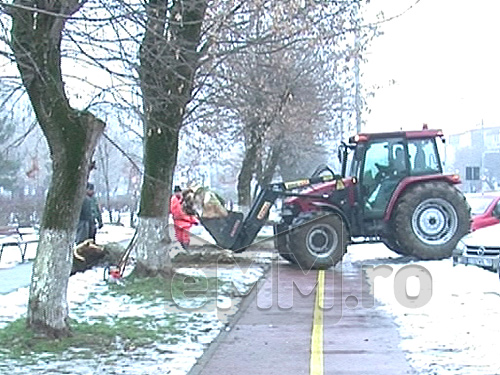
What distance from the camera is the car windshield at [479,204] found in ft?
75.6

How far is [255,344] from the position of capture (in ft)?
33.6

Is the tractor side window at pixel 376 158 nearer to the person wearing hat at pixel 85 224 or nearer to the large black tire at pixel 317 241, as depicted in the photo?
the large black tire at pixel 317 241

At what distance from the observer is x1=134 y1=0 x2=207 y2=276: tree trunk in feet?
34.2

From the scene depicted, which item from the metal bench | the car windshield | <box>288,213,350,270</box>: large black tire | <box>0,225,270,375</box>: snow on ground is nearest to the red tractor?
<box>288,213,350,270</box>: large black tire

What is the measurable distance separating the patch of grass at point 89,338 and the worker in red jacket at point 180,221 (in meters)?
8.05

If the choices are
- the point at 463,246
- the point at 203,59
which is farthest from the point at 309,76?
the point at 203,59

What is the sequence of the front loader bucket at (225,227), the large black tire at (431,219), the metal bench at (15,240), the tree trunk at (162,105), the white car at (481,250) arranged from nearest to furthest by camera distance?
the tree trunk at (162,105)
the white car at (481,250)
the front loader bucket at (225,227)
the large black tire at (431,219)
the metal bench at (15,240)

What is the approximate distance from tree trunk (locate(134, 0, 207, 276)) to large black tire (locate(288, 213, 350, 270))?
4.39 m

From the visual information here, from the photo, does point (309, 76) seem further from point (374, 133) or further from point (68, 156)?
point (68, 156)

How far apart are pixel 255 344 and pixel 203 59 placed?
4886 millimetres

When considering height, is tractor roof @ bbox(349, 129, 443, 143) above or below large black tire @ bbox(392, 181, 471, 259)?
above

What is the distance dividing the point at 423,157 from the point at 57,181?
1199 centimetres

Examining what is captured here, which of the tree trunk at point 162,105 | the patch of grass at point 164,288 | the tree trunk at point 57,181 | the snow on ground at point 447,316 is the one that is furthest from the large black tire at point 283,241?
the tree trunk at point 57,181

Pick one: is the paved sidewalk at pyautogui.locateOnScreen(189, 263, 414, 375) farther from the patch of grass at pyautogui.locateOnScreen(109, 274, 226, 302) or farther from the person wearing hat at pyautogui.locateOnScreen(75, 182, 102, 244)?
the person wearing hat at pyautogui.locateOnScreen(75, 182, 102, 244)
